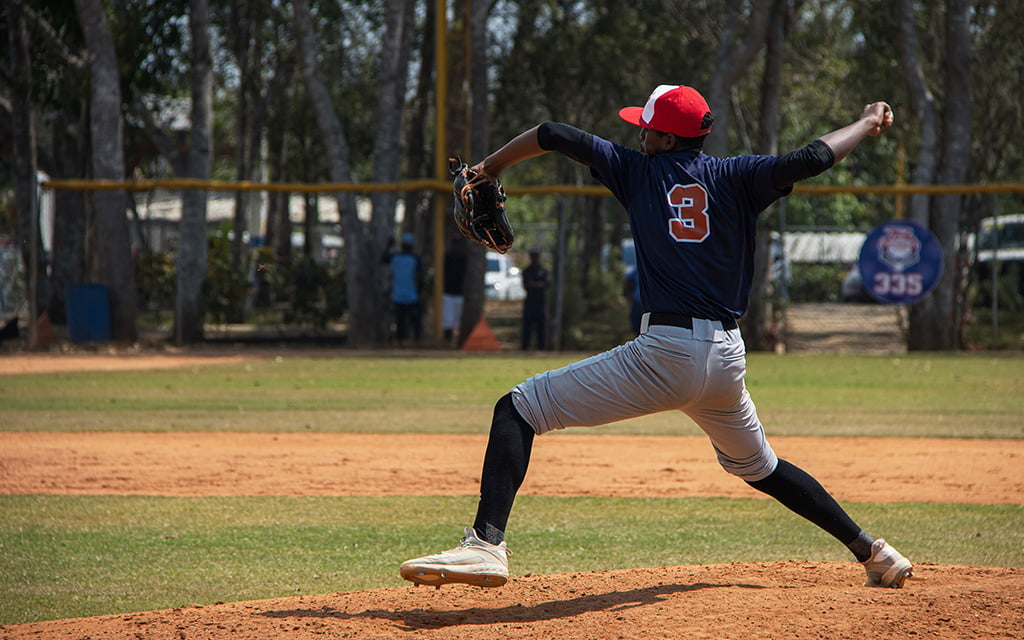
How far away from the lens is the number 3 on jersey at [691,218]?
412cm

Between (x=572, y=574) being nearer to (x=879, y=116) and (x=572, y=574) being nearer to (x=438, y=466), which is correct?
(x=879, y=116)

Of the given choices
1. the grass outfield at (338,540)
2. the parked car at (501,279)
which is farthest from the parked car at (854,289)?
the grass outfield at (338,540)

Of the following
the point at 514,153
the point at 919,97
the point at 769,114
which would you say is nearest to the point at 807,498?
the point at 514,153

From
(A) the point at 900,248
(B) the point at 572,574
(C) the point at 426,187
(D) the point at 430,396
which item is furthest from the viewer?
(C) the point at 426,187

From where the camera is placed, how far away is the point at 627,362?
13.6ft

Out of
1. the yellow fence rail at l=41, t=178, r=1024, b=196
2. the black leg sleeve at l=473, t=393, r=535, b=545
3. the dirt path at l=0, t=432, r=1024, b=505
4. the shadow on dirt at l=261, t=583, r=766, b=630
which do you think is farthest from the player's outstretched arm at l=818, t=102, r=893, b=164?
the yellow fence rail at l=41, t=178, r=1024, b=196

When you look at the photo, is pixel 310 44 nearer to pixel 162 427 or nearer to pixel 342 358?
pixel 342 358

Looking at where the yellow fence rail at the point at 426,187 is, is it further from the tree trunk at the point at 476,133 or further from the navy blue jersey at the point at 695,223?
the navy blue jersey at the point at 695,223

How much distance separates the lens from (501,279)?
33062 millimetres

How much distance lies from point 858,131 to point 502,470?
6.01 ft

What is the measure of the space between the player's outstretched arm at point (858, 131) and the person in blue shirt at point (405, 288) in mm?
15781

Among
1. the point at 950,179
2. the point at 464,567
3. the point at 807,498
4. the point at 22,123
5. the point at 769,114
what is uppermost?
the point at 769,114

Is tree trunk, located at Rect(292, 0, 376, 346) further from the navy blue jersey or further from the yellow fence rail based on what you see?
the navy blue jersey

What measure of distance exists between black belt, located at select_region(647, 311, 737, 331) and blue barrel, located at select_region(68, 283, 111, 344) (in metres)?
17.0
